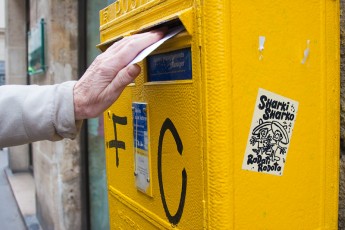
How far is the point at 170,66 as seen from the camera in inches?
48.5

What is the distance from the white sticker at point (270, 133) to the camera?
109 cm

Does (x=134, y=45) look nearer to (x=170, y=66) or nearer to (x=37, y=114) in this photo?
(x=170, y=66)

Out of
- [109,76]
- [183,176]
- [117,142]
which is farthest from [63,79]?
[183,176]

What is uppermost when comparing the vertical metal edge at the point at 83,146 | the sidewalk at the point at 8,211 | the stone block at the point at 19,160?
the vertical metal edge at the point at 83,146

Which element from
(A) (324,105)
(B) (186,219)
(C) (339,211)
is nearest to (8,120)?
(B) (186,219)

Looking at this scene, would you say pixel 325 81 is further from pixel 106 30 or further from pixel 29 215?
pixel 29 215

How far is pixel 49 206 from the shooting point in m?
4.15

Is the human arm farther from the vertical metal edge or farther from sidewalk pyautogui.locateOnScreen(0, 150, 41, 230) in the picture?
sidewalk pyautogui.locateOnScreen(0, 150, 41, 230)

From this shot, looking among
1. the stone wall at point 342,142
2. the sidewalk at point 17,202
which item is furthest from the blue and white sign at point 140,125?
the sidewalk at point 17,202

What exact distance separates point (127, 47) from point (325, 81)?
613 millimetres

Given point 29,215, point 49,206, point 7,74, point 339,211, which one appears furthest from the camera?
point 7,74

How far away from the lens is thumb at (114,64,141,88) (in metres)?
1.21

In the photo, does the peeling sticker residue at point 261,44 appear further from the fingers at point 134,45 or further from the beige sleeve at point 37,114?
the beige sleeve at point 37,114

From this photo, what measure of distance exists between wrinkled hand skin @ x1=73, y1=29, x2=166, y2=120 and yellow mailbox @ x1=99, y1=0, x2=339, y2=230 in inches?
3.4
